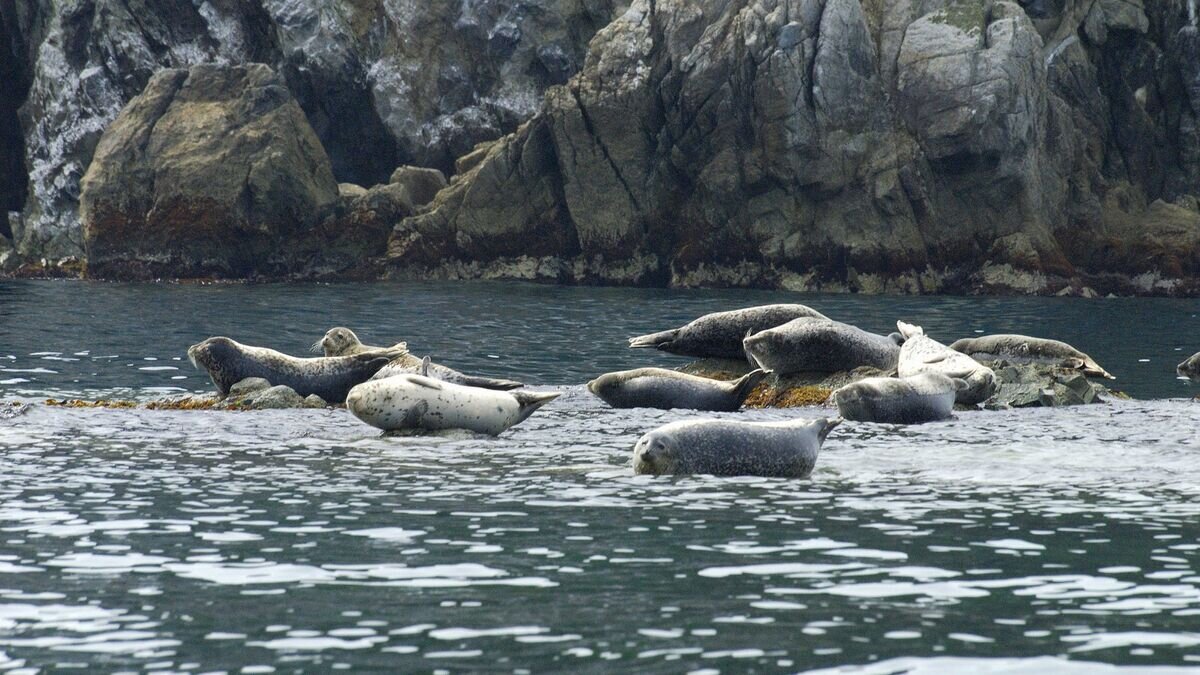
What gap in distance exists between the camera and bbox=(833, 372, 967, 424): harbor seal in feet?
47.9

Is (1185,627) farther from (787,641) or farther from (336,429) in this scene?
(336,429)

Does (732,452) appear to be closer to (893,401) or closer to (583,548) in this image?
(583,548)

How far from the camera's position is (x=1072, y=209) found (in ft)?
180

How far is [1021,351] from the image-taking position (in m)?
20.4

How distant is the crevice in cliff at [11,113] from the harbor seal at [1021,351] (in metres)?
62.4

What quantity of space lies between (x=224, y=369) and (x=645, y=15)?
4119cm

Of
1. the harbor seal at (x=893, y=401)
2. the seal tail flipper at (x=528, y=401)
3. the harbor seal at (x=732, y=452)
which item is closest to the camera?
the harbor seal at (x=732, y=452)

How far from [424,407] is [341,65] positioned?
187 ft

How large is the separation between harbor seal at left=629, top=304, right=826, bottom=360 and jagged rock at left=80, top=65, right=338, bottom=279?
130ft

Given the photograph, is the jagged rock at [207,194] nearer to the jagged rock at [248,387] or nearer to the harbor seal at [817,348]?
the jagged rock at [248,387]

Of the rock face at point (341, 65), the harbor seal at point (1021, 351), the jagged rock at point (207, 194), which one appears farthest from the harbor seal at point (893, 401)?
the rock face at point (341, 65)

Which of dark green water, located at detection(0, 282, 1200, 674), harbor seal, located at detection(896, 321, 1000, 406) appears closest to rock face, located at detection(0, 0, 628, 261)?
harbor seal, located at detection(896, 321, 1000, 406)

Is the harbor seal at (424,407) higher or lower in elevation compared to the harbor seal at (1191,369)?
higher

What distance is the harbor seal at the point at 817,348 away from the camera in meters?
17.9
